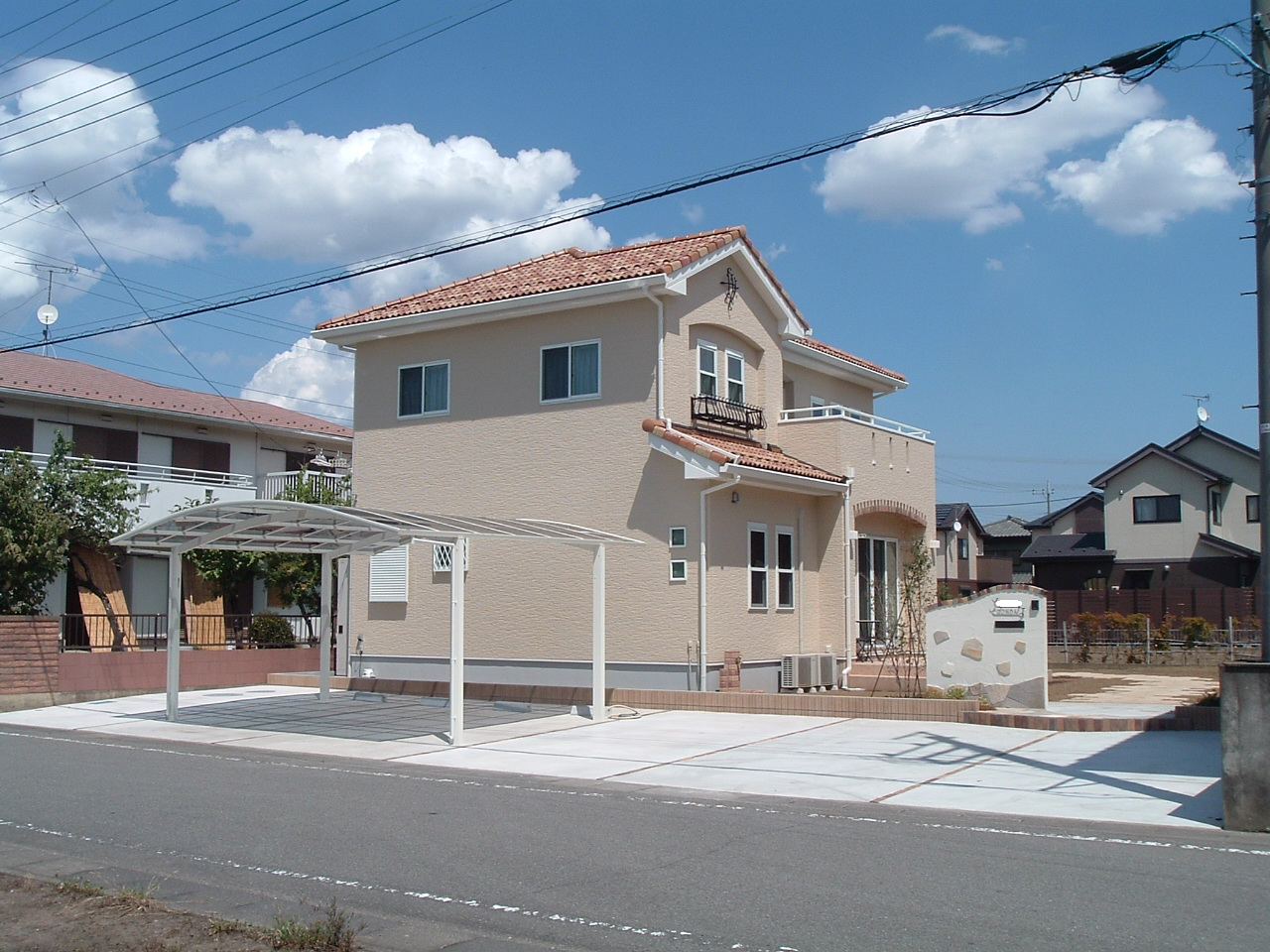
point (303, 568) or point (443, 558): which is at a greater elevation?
point (443, 558)

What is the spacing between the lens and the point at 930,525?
1032 inches

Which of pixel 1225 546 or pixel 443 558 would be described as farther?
pixel 1225 546

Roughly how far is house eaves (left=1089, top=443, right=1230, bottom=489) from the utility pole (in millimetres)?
38751

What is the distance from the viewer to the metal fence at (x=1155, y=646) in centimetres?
2848

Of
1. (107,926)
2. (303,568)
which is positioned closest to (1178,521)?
(303,568)

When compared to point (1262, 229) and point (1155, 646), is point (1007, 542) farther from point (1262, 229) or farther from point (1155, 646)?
point (1262, 229)

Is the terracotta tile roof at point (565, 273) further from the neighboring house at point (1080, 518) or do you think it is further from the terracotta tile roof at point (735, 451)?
the neighboring house at point (1080, 518)

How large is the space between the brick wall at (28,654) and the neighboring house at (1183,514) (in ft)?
132

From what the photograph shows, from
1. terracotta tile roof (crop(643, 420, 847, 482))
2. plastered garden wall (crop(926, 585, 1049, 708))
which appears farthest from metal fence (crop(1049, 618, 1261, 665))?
plastered garden wall (crop(926, 585, 1049, 708))

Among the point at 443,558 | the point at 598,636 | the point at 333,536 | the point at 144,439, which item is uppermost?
the point at 144,439

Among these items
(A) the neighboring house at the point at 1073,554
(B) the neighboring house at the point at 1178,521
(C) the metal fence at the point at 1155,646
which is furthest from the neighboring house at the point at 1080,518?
(C) the metal fence at the point at 1155,646

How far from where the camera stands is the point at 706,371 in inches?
861

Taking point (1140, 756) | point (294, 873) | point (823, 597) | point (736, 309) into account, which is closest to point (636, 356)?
point (736, 309)

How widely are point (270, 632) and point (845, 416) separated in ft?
44.1
